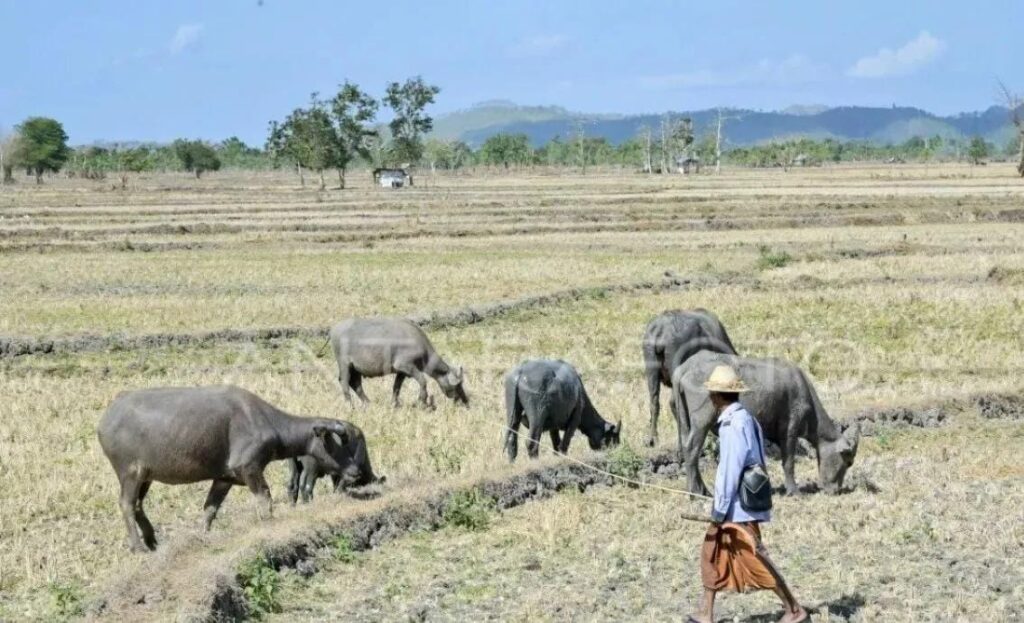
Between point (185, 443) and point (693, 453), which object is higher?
point (185, 443)

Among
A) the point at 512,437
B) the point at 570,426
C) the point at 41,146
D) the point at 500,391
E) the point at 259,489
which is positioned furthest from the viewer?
the point at 41,146

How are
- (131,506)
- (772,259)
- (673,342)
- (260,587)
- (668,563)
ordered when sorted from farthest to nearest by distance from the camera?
(772,259)
(673,342)
(131,506)
(668,563)
(260,587)

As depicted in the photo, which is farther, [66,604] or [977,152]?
[977,152]

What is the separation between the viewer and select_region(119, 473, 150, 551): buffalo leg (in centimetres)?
980

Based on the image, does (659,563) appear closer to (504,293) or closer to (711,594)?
(711,594)

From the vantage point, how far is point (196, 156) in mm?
119000

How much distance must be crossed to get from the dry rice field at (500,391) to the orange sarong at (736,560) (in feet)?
1.95

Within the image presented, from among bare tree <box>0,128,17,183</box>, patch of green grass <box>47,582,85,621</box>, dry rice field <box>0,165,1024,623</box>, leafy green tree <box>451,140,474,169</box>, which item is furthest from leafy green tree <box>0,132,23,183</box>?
patch of green grass <box>47,582,85,621</box>

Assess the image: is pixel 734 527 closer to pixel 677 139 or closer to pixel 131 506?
pixel 131 506

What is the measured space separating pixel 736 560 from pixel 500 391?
28.9 ft

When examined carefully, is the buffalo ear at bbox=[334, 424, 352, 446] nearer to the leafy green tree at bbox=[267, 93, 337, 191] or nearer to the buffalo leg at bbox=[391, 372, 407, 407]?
the buffalo leg at bbox=[391, 372, 407, 407]

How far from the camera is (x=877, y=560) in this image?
9.40 metres

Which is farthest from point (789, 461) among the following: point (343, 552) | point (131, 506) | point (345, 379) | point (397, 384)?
point (345, 379)

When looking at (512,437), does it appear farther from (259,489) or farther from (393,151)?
(393,151)
